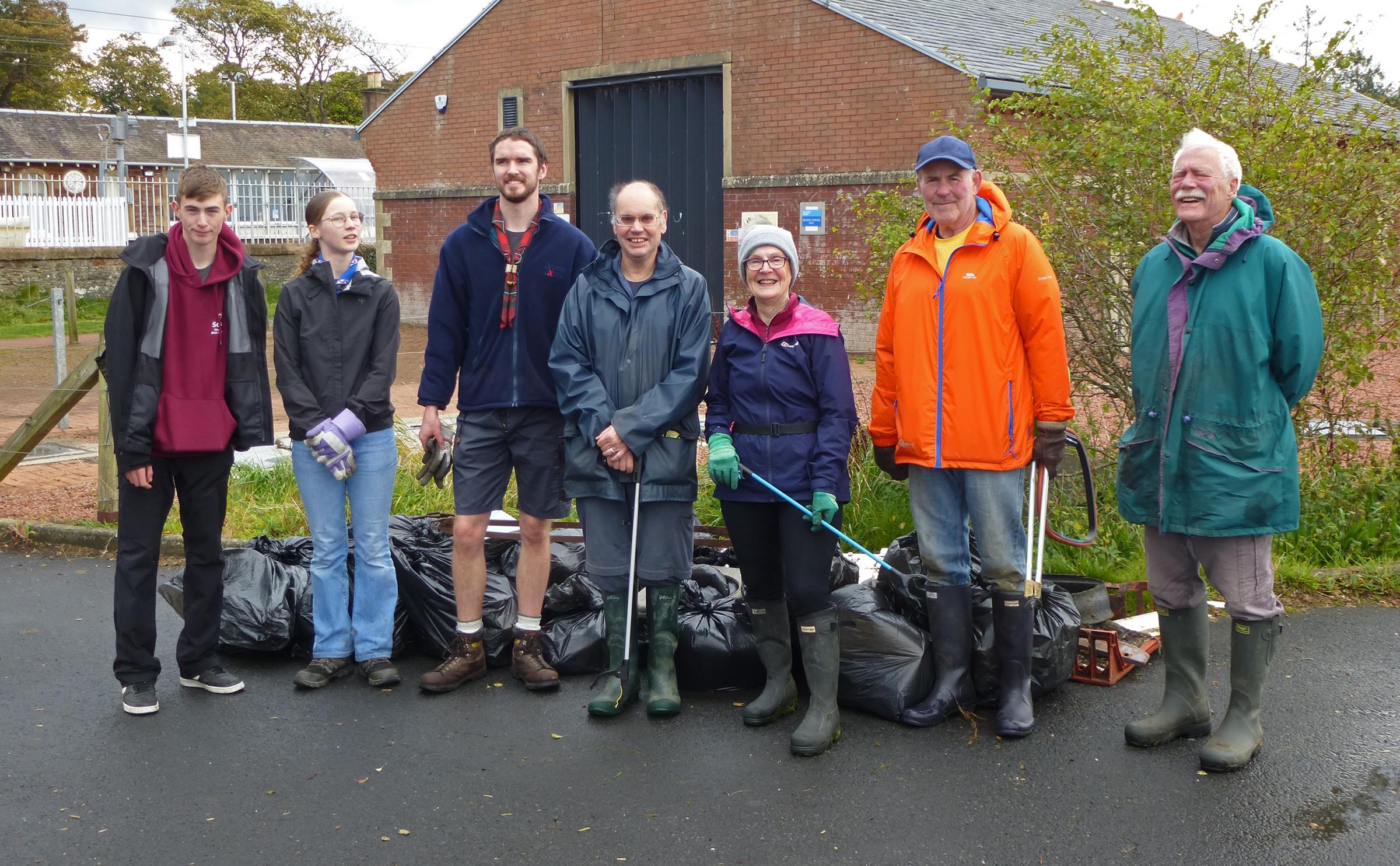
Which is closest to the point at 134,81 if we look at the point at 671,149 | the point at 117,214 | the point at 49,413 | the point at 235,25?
the point at 235,25

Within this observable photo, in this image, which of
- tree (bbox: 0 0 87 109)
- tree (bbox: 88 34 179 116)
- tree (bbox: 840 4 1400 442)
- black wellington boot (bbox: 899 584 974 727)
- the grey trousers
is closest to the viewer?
the grey trousers

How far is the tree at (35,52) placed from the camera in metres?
48.1

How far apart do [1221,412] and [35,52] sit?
5544 centimetres

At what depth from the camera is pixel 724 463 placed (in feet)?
14.3

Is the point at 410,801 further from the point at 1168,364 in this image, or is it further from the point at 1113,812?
the point at 1168,364

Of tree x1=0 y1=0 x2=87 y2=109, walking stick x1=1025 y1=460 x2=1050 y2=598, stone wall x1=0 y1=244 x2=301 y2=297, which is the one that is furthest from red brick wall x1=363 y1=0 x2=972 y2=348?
tree x1=0 y1=0 x2=87 y2=109

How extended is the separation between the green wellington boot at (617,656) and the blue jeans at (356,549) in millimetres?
954

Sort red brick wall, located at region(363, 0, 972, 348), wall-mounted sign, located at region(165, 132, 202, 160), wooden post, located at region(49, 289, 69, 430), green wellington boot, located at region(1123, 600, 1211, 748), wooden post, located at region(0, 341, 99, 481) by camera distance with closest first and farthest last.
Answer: green wellington boot, located at region(1123, 600, 1211, 748), wooden post, located at region(0, 341, 99, 481), wooden post, located at region(49, 289, 69, 430), red brick wall, located at region(363, 0, 972, 348), wall-mounted sign, located at region(165, 132, 202, 160)

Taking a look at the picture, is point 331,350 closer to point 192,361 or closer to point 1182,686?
point 192,361

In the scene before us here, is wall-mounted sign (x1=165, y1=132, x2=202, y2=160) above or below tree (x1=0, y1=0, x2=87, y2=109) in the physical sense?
below

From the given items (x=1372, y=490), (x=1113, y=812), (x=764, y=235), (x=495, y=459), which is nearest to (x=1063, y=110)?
(x=1372, y=490)

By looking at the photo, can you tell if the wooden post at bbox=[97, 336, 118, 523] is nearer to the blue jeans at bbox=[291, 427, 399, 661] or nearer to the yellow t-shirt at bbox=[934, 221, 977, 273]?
the blue jeans at bbox=[291, 427, 399, 661]

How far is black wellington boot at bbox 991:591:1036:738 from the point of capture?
4473 millimetres

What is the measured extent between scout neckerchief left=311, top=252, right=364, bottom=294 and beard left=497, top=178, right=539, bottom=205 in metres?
0.64
